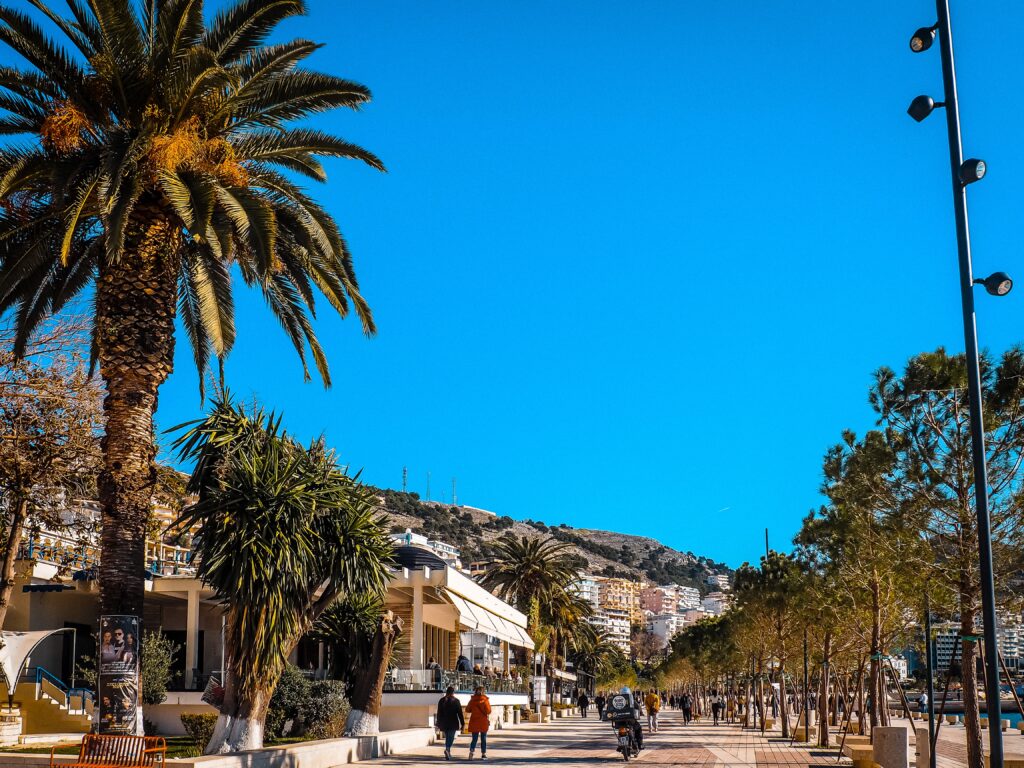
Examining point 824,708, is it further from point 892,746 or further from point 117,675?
point 117,675

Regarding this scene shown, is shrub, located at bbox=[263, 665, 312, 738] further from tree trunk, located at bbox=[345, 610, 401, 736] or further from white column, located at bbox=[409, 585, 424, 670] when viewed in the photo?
white column, located at bbox=[409, 585, 424, 670]

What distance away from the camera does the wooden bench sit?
14398 mm

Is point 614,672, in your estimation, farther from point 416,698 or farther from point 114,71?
point 114,71

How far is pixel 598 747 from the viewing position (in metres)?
30.9

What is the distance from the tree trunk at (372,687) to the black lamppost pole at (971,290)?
15.0m

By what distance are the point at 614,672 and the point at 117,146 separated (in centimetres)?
12729

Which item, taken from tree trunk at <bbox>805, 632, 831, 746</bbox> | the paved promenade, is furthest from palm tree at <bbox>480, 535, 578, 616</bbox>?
the paved promenade

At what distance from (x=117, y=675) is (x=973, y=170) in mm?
13931

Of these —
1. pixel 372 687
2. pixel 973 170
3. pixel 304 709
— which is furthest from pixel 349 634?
pixel 973 170

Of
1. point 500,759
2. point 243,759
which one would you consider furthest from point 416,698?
point 243,759

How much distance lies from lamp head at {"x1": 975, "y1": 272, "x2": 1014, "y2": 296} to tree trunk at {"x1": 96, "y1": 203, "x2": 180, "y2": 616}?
12505mm

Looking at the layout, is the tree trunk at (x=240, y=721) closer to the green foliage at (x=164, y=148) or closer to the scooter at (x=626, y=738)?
the green foliage at (x=164, y=148)

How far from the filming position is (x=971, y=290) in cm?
1215

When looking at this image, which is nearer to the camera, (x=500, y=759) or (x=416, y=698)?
(x=500, y=759)
